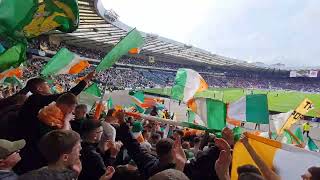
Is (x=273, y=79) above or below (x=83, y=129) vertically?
below

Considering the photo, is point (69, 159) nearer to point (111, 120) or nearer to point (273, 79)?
point (111, 120)

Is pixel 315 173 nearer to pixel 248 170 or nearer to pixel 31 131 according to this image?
pixel 248 170

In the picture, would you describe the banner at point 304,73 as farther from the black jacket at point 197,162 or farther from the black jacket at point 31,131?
the black jacket at point 31,131

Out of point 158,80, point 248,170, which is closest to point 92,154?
point 248,170

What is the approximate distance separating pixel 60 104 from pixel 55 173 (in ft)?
4.37

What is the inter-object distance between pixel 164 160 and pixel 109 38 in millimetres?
45206

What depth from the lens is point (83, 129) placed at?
3.72 meters

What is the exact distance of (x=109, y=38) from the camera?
4769cm

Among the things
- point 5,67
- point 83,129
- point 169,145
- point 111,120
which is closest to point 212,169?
point 169,145

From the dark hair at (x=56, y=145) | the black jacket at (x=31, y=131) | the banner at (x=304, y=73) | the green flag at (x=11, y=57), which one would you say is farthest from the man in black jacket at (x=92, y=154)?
the banner at (x=304, y=73)

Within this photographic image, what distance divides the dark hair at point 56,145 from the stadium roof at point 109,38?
26859 millimetres

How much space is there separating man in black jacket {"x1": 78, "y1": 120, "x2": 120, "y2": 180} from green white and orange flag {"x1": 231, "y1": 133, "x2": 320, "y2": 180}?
1109 mm

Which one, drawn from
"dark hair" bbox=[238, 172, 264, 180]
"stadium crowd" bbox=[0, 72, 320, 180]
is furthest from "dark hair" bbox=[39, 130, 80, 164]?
"dark hair" bbox=[238, 172, 264, 180]

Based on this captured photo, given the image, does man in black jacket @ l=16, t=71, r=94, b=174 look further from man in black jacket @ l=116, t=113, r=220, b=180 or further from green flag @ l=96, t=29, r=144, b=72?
green flag @ l=96, t=29, r=144, b=72
